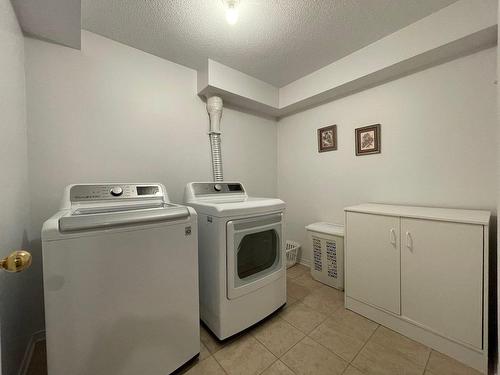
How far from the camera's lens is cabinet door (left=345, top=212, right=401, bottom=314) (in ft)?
4.61

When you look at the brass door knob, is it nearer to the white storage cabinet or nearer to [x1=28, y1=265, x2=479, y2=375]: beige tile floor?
[x1=28, y1=265, x2=479, y2=375]: beige tile floor

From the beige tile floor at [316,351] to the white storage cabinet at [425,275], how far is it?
113mm

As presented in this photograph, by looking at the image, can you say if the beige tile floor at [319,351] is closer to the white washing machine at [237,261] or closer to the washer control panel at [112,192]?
the white washing machine at [237,261]

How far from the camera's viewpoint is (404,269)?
1363 mm

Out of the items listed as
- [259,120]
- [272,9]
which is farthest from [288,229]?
[272,9]

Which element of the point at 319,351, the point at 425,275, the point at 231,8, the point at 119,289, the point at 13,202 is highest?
the point at 231,8

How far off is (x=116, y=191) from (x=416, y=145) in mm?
2367

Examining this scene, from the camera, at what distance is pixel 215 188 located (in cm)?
179

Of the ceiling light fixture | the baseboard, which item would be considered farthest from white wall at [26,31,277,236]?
the ceiling light fixture

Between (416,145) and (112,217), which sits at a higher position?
(416,145)

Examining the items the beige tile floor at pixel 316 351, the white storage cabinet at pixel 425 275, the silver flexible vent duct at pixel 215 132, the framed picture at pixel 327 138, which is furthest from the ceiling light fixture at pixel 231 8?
the beige tile floor at pixel 316 351

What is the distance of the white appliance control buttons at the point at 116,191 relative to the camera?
4.27 ft

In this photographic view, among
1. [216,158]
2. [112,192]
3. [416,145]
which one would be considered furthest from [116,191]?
[416,145]

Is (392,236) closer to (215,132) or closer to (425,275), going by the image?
(425,275)
